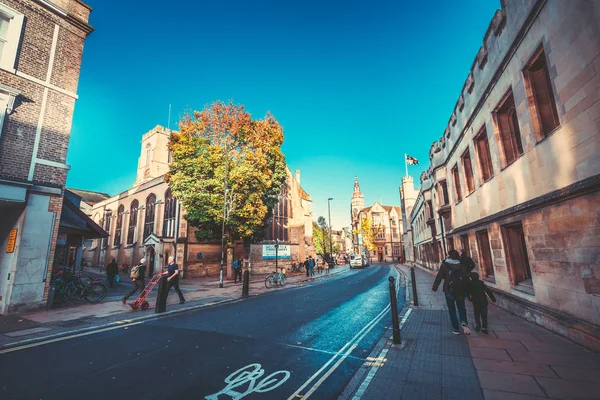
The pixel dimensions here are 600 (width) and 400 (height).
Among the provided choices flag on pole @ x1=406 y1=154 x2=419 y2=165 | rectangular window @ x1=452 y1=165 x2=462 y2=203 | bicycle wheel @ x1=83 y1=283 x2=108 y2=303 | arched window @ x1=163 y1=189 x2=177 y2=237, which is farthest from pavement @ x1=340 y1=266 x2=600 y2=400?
flag on pole @ x1=406 y1=154 x2=419 y2=165

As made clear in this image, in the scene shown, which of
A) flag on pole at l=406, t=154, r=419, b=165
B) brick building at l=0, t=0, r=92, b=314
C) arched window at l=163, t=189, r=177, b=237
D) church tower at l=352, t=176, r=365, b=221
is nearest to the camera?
brick building at l=0, t=0, r=92, b=314

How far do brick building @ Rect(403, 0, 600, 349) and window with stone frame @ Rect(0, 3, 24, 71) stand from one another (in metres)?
15.4

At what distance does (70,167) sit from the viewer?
999cm

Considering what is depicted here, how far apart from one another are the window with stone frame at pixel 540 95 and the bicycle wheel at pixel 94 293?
52.2 feet

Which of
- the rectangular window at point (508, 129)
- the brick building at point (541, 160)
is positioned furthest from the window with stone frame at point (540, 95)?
the rectangular window at point (508, 129)

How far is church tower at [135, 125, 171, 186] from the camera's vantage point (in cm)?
4250

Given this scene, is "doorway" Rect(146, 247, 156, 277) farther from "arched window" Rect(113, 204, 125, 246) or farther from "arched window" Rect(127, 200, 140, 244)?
"arched window" Rect(113, 204, 125, 246)

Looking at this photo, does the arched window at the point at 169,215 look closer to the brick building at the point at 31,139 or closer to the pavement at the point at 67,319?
the pavement at the point at 67,319

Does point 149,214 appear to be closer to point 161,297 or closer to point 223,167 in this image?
point 223,167

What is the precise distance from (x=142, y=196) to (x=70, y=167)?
25.2m

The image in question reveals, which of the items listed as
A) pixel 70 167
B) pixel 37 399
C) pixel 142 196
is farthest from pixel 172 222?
pixel 37 399

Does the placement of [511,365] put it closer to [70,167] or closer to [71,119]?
[70,167]

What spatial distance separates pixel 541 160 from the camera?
19.8 ft

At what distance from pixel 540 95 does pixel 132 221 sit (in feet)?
129
